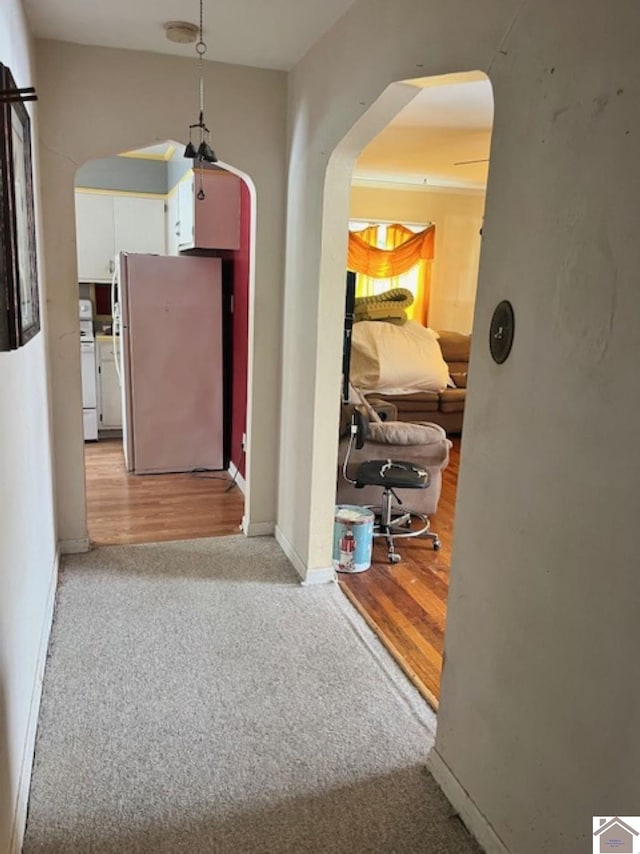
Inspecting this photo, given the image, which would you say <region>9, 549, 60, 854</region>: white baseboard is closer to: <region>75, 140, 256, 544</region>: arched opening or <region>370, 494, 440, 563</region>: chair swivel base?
<region>75, 140, 256, 544</region>: arched opening

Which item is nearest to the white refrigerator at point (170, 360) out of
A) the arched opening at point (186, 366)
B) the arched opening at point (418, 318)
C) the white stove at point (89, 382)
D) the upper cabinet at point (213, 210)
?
the arched opening at point (186, 366)

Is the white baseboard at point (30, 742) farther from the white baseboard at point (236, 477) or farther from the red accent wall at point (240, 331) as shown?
the red accent wall at point (240, 331)

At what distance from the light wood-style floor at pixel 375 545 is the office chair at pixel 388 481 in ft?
0.25

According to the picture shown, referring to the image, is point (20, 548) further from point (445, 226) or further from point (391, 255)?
point (445, 226)

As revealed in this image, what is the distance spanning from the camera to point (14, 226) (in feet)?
5.40

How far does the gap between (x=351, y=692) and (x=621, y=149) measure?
6.31 ft

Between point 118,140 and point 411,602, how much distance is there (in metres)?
2.65

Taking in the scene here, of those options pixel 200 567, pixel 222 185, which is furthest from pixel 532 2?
pixel 222 185

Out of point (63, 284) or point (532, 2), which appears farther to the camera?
point (63, 284)

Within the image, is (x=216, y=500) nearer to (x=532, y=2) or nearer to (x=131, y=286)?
(x=131, y=286)

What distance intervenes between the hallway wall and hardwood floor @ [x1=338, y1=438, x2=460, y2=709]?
52.3 inches

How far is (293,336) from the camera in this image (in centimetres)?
332

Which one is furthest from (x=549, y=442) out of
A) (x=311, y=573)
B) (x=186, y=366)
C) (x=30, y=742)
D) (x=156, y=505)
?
(x=186, y=366)

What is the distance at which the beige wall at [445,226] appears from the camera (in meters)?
7.01
